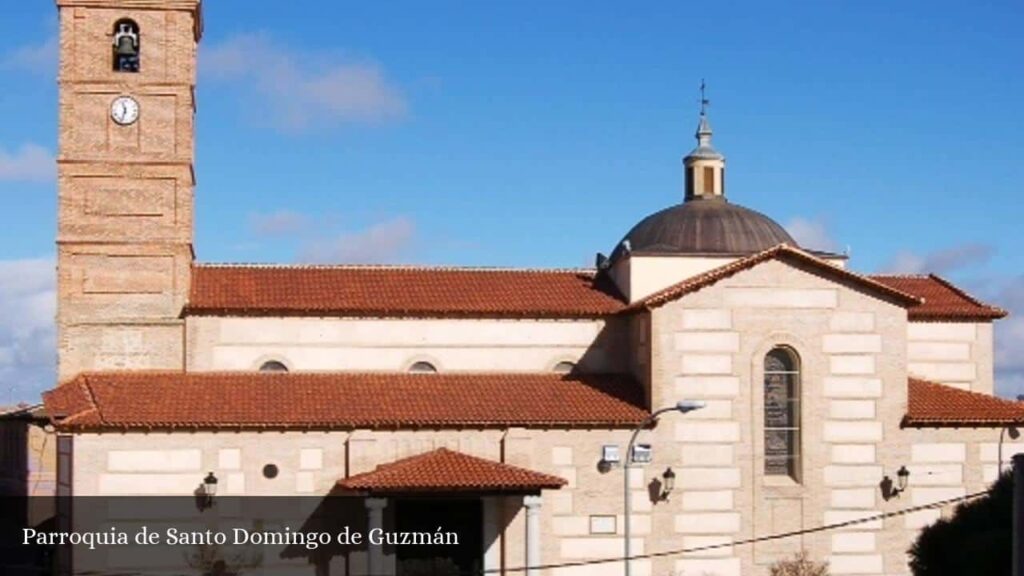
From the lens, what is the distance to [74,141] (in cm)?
3588

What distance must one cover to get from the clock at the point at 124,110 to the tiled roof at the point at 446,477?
10.7 meters

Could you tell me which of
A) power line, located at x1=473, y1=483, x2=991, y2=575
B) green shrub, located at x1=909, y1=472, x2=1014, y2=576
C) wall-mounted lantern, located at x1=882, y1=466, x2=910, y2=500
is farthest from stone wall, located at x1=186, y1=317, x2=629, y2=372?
green shrub, located at x1=909, y1=472, x2=1014, y2=576

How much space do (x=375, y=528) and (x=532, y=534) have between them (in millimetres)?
3627

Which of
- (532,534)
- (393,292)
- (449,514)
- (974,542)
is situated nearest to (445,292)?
(393,292)

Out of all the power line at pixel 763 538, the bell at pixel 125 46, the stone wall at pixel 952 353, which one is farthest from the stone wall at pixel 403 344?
the stone wall at pixel 952 353

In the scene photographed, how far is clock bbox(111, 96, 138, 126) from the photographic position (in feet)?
118

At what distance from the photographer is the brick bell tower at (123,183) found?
117 feet

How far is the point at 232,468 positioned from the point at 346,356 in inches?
189

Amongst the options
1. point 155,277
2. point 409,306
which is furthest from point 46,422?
point 409,306

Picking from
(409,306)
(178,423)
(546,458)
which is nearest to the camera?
(178,423)

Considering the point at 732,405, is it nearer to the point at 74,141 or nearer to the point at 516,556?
the point at 516,556

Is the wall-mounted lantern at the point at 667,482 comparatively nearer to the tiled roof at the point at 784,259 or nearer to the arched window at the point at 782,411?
the arched window at the point at 782,411

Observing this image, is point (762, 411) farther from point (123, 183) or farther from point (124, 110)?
Answer: point (124, 110)

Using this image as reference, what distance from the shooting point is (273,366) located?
36156 millimetres
